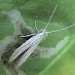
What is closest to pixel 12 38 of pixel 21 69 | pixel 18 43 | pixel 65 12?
pixel 18 43

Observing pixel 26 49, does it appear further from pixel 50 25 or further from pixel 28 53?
pixel 50 25

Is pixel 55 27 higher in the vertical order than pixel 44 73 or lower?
higher

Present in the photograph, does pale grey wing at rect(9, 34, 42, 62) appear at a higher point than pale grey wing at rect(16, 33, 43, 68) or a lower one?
higher

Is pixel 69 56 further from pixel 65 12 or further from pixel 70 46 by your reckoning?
pixel 65 12

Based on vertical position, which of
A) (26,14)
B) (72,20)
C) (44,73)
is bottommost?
(44,73)

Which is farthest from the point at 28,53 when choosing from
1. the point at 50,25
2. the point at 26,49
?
the point at 50,25

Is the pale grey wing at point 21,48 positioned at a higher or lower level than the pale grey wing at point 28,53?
higher

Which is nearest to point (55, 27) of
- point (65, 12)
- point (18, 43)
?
point (65, 12)

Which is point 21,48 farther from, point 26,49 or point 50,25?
point 50,25

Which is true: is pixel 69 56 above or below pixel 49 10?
below

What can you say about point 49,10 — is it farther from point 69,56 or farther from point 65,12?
point 69,56
